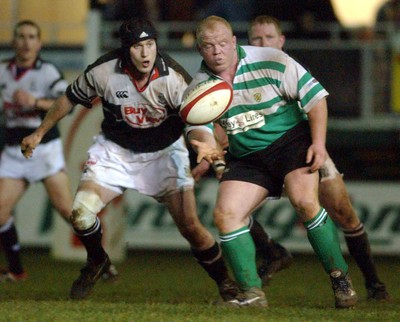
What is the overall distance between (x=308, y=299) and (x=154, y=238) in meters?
4.61

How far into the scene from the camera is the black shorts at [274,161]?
8039mm

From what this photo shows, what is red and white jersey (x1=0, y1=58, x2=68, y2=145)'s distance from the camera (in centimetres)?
1105

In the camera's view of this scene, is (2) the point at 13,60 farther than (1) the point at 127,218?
No

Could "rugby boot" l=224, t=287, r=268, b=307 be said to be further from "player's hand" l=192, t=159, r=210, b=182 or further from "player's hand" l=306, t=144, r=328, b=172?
"player's hand" l=192, t=159, r=210, b=182

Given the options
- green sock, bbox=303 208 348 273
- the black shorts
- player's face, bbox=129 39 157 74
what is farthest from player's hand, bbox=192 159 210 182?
green sock, bbox=303 208 348 273

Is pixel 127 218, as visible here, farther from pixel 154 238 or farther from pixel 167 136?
pixel 167 136

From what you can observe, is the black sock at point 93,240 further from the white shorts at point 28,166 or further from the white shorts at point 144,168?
the white shorts at point 28,166

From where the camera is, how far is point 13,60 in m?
11.3

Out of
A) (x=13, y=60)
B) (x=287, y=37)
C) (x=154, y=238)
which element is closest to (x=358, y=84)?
(x=287, y=37)

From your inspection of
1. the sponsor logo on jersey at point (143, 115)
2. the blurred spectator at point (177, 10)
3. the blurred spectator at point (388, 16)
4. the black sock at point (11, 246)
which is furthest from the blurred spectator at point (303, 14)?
the sponsor logo on jersey at point (143, 115)

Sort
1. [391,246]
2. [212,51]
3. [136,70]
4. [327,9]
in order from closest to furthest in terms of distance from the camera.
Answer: [212,51]
[136,70]
[391,246]
[327,9]

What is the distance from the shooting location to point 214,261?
8.85 metres

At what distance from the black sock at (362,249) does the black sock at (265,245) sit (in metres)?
0.81

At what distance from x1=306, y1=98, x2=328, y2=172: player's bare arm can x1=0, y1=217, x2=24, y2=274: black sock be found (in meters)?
3.92
